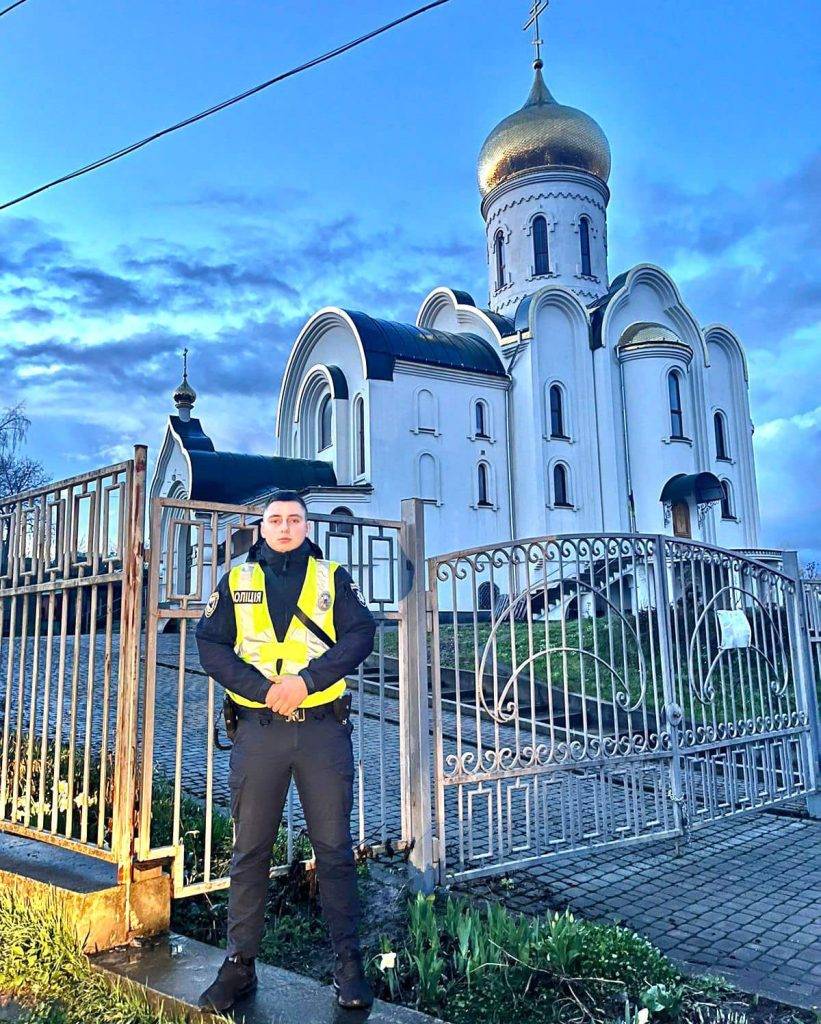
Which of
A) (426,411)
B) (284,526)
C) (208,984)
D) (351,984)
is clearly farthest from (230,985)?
(426,411)

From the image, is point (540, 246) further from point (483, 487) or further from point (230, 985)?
point (230, 985)

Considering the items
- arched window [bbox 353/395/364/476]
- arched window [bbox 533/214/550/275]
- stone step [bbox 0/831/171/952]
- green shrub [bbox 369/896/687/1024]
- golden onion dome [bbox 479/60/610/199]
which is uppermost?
golden onion dome [bbox 479/60/610/199]

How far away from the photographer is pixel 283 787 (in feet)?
10.5

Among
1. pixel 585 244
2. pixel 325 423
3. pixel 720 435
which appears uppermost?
pixel 585 244

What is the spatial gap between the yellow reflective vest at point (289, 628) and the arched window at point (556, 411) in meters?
23.5

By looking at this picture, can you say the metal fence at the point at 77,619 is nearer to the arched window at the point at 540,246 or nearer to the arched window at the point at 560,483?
the arched window at the point at 560,483

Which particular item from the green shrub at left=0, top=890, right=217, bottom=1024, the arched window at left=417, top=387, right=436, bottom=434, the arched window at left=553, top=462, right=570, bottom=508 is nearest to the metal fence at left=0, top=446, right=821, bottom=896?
the green shrub at left=0, top=890, right=217, bottom=1024

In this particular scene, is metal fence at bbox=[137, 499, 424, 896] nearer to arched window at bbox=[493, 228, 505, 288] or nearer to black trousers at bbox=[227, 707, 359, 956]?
black trousers at bbox=[227, 707, 359, 956]

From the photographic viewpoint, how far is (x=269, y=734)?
317 centimetres

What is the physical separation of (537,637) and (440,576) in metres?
9.07

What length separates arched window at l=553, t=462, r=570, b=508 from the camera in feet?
85.1

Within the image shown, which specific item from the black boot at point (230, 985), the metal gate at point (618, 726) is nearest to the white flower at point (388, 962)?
the black boot at point (230, 985)

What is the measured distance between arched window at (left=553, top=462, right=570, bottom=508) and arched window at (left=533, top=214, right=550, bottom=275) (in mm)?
8012

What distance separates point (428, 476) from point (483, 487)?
2037 mm
